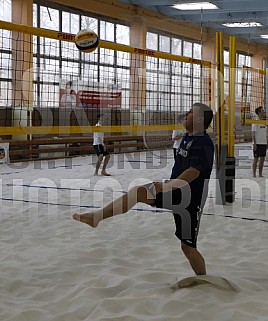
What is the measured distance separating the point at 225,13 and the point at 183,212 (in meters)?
14.6

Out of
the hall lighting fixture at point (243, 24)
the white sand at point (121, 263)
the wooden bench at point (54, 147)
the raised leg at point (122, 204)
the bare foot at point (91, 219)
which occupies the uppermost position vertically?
the hall lighting fixture at point (243, 24)

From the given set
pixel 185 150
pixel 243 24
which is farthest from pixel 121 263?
pixel 243 24

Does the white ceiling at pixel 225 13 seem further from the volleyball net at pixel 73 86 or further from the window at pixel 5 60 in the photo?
the window at pixel 5 60

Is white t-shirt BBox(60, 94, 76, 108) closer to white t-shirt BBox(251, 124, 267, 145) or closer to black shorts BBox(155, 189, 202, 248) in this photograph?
white t-shirt BBox(251, 124, 267, 145)

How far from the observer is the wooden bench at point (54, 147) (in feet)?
36.8

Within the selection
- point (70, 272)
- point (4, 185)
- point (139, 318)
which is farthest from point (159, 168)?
point (139, 318)

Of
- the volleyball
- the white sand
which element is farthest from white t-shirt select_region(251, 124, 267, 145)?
the volleyball

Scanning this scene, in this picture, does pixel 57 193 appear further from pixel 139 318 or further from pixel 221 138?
pixel 139 318

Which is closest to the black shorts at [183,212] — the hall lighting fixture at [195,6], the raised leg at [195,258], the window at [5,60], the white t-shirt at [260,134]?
the raised leg at [195,258]

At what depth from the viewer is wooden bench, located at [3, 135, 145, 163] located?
11.2 meters

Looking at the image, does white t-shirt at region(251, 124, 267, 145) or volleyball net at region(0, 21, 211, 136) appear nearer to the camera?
white t-shirt at region(251, 124, 267, 145)

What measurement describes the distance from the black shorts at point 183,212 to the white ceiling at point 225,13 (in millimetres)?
10516

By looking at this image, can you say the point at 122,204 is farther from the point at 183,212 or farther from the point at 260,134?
the point at 260,134

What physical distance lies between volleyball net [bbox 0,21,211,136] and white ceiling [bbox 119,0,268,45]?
1.62m
